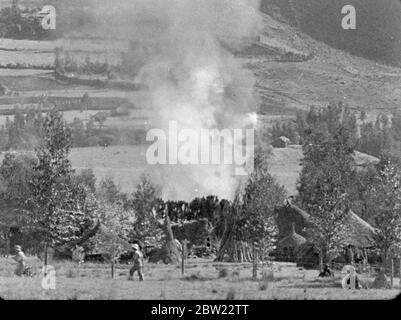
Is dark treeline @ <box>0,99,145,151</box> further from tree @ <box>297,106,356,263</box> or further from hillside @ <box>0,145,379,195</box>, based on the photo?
tree @ <box>297,106,356,263</box>

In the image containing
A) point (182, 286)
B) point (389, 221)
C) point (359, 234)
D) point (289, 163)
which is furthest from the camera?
point (289, 163)

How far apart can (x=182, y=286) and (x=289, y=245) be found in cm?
1835

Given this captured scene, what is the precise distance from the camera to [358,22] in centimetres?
4059

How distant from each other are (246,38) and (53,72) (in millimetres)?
7419

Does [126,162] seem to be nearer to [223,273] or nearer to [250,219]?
[250,219]

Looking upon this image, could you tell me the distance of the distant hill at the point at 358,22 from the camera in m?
39.5

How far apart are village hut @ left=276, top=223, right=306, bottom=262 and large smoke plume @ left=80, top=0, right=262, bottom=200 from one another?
5.54m

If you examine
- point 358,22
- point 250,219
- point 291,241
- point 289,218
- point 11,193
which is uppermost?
point 358,22

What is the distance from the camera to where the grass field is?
28625 mm

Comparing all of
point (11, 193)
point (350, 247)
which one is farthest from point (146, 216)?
point (11, 193)

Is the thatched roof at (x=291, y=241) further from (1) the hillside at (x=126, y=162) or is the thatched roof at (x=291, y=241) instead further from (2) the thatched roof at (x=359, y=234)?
(1) the hillside at (x=126, y=162)

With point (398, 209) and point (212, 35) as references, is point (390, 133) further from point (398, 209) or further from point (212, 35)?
point (398, 209)

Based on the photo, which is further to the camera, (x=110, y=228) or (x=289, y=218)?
(x=289, y=218)

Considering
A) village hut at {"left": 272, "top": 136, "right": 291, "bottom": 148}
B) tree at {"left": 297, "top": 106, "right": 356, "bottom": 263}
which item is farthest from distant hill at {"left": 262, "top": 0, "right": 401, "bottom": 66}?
village hut at {"left": 272, "top": 136, "right": 291, "bottom": 148}
